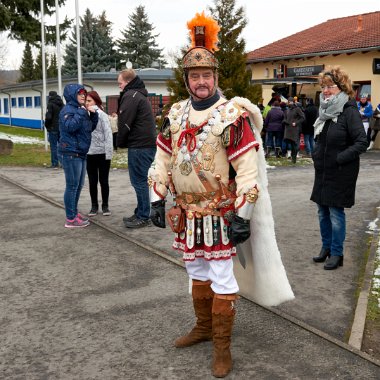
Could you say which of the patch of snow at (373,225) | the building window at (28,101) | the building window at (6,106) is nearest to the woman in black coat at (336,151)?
the patch of snow at (373,225)

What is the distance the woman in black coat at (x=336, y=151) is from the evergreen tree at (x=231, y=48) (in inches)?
417

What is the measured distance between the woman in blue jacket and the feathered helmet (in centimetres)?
362

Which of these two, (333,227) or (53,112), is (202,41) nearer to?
(333,227)

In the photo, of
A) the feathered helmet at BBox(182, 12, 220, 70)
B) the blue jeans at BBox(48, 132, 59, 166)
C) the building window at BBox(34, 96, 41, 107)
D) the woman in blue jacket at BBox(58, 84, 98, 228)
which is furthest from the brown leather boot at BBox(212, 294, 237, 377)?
the building window at BBox(34, 96, 41, 107)

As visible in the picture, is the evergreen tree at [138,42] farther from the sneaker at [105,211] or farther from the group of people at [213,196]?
the group of people at [213,196]

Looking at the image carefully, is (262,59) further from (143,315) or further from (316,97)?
(143,315)

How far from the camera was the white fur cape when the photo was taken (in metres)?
3.45

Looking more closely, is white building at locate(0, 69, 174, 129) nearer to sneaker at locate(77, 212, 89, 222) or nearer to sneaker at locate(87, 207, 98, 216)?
sneaker at locate(87, 207, 98, 216)

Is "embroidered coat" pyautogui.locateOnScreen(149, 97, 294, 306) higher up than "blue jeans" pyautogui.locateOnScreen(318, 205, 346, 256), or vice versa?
"embroidered coat" pyautogui.locateOnScreen(149, 97, 294, 306)

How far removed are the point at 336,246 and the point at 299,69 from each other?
17171mm

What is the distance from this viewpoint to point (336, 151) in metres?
5.07

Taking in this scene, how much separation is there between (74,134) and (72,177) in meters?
0.60

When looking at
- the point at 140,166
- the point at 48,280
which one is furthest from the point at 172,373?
the point at 140,166

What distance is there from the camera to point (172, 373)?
10.8 ft
